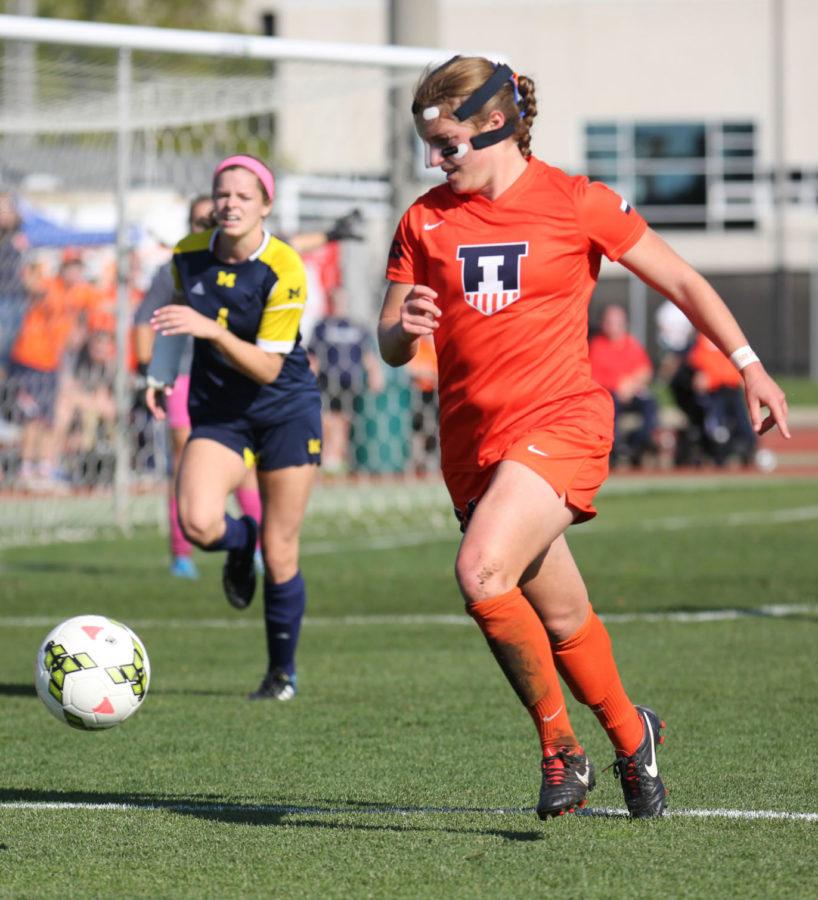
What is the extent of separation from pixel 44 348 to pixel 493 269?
12.8m

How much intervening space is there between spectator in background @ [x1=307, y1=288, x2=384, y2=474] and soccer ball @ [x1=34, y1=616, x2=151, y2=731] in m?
9.72

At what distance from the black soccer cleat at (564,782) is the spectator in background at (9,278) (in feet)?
37.2

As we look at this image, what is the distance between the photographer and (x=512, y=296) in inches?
191

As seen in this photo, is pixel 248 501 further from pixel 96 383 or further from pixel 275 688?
pixel 96 383

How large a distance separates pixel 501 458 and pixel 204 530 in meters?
2.65

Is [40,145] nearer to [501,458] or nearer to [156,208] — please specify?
[156,208]

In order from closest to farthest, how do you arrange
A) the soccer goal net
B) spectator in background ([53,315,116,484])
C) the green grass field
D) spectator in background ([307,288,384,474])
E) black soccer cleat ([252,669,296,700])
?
the green grass field, black soccer cleat ([252,669,296,700]), the soccer goal net, spectator in background ([307,288,384,474]), spectator in background ([53,315,116,484])

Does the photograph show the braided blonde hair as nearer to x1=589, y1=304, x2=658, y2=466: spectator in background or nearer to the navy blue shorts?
the navy blue shorts

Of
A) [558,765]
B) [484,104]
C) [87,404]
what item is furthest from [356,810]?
[87,404]

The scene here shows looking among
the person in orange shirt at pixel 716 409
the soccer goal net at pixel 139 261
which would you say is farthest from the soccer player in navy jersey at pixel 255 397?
the person in orange shirt at pixel 716 409

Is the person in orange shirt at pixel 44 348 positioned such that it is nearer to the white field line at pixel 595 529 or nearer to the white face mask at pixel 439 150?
the white field line at pixel 595 529

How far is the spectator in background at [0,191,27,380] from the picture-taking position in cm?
1536

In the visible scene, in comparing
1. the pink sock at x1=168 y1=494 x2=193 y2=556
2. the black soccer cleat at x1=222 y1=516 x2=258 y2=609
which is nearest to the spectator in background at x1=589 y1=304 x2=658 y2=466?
the pink sock at x1=168 y1=494 x2=193 y2=556

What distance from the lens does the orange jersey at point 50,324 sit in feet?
55.7
